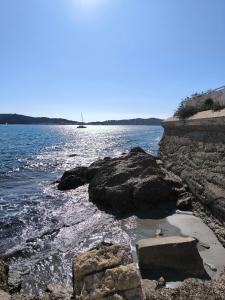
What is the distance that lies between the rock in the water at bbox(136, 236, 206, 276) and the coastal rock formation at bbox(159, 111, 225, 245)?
1747 millimetres

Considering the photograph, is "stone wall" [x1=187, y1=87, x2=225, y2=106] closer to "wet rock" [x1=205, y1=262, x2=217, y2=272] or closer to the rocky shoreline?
the rocky shoreline

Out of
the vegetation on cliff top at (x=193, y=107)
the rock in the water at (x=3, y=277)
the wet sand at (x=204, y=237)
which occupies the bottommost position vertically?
the wet sand at (x=204, y=237)

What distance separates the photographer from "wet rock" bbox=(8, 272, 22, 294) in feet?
22.6

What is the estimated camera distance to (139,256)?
7469mm

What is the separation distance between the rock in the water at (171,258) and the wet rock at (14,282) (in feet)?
8.36

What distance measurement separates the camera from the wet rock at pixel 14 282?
22.6 feet

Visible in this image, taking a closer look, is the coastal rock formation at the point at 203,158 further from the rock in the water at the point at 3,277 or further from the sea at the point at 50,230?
the rock in the water at the point at 3,277

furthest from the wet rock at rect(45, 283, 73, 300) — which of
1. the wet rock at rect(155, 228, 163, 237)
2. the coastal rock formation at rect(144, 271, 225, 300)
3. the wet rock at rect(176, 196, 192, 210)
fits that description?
the wet rock at rect(176, 196, 192, 210)

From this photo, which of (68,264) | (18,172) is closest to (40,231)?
(68,264)

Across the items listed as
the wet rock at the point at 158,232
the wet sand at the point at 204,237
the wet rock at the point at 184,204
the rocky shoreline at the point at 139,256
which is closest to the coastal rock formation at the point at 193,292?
the rocky shoreline at the point at 139,256

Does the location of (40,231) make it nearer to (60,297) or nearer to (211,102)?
(60,297)

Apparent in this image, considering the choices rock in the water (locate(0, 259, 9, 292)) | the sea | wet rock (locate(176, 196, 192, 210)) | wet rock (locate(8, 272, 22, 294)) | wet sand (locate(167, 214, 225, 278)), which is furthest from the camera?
wet rock (locate(176, 196, 192, 210))

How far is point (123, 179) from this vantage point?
13.6 m

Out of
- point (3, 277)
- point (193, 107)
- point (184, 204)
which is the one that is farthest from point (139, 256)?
point (193, 107)
